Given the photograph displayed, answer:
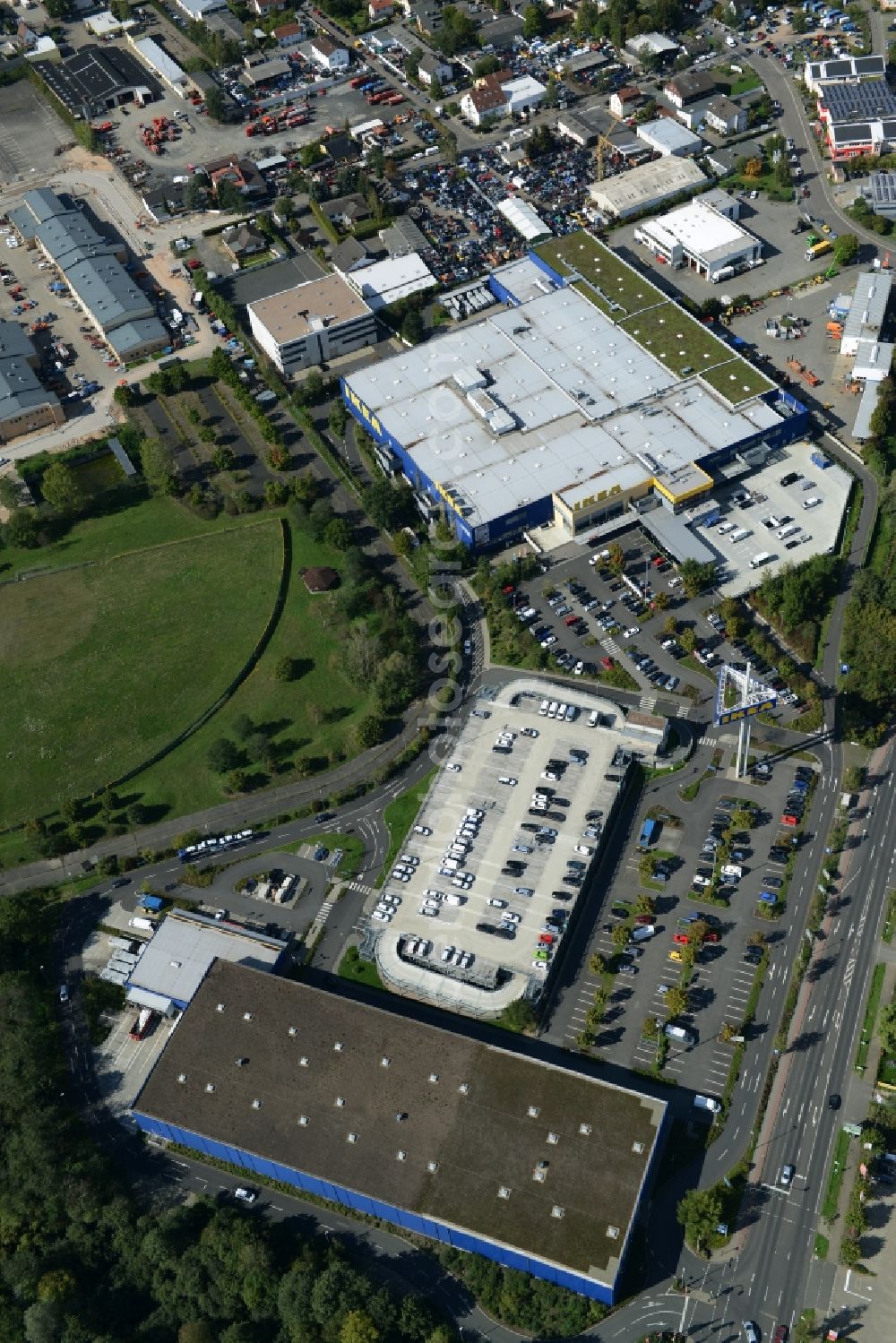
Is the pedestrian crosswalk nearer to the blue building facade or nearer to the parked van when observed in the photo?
the blue building facade

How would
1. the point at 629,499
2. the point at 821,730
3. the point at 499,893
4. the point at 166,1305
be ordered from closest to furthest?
the point at 166,1305
the point at 499,893
the point at 821,730
the point at 629,499

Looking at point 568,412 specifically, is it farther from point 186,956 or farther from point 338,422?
point 186,956

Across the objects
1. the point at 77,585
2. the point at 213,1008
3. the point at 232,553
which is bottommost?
the point at 213,1008

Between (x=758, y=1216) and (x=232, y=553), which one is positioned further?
(x=232, y=553)

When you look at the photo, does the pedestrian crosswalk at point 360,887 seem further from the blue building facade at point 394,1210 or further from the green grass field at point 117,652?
the green grass field at point 117,652

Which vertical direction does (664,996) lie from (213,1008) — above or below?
above

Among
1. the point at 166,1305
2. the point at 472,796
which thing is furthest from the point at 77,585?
the point at 166,1305

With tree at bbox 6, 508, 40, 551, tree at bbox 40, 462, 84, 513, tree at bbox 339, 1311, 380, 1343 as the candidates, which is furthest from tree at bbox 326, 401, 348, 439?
tree at bbox 339, 1311, 380, 1343

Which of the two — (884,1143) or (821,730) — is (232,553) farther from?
(884,1143)
